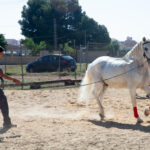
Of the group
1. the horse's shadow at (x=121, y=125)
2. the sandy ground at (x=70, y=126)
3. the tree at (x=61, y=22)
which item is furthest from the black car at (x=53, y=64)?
the tree at (x=61, y=22)

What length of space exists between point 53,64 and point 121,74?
1538 centimetres

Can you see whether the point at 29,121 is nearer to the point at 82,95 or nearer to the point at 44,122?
the point at 44,122

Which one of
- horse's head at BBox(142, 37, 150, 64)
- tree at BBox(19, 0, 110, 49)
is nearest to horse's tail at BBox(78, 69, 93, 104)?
horse's head at BBox(142, 37, 150, 64)

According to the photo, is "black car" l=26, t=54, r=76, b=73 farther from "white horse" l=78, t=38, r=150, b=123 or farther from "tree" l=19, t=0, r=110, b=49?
"tree" l=19, t=0, r=110, b=49

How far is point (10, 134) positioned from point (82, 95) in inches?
129

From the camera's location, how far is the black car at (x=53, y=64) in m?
22.1

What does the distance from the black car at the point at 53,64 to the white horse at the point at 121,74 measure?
42.5 feet

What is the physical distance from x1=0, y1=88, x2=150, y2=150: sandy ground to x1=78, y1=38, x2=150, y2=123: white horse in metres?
0.53

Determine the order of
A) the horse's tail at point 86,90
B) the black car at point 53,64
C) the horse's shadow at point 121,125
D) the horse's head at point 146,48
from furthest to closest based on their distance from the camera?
the black car at point 53,64
the horse's tail at point 86,90
the horse's head at point 146,48
the horse's shadow at point 121,125

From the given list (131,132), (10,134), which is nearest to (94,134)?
(131,132)

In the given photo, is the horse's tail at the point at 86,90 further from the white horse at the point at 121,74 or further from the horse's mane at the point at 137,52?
the horse's mane at the point at 137,52

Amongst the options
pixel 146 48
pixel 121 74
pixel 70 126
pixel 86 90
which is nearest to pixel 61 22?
pixel 86 90

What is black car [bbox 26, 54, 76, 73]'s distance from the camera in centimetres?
2212

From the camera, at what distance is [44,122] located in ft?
24.6
